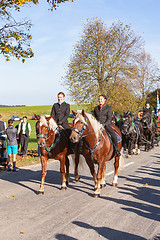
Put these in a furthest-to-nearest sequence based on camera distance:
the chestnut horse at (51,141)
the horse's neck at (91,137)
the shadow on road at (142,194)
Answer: the chestnut horse at (51,141)
the horse's neck at (91,137)
the shadow on road at (142,194)

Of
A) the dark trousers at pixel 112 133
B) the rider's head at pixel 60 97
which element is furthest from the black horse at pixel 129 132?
the rider's head at pixel 60 97

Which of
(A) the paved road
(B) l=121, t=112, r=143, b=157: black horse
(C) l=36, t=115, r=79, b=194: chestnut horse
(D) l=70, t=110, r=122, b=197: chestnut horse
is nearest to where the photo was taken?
(A) the paved road

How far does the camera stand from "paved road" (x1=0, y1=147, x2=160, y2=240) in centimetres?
528

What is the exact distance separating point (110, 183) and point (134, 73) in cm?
1756

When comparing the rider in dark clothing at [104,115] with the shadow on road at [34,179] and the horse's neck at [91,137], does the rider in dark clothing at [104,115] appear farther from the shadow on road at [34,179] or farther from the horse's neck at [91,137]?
the shadow on road at [34,179]

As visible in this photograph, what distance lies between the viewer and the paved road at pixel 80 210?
5.28 metres

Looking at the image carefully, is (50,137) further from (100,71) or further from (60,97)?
(100,71)

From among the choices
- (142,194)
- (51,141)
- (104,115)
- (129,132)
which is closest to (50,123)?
(51,141)

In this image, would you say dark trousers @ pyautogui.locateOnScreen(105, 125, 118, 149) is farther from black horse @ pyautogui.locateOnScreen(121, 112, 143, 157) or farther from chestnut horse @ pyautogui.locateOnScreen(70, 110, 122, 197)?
black horse @ pyautogui.locateOnScreen(121, 112, 143, 157)

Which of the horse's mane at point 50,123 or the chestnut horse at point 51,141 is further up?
the horse's mane at point 50,123

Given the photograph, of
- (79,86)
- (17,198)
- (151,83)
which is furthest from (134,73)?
(151,83)

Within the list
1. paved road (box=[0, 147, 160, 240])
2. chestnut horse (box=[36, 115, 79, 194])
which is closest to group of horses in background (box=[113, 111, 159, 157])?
paved road (box=[0, 147, 160, 240])

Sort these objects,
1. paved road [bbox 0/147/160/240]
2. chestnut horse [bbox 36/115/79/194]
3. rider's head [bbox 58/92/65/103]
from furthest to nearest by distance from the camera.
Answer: rider's head [bbox 58/92/65/103] → chestnut horse [bbox 36/115/79/194] → paved road [bbox 0/147/160/240]

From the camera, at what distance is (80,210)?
6.61 m
